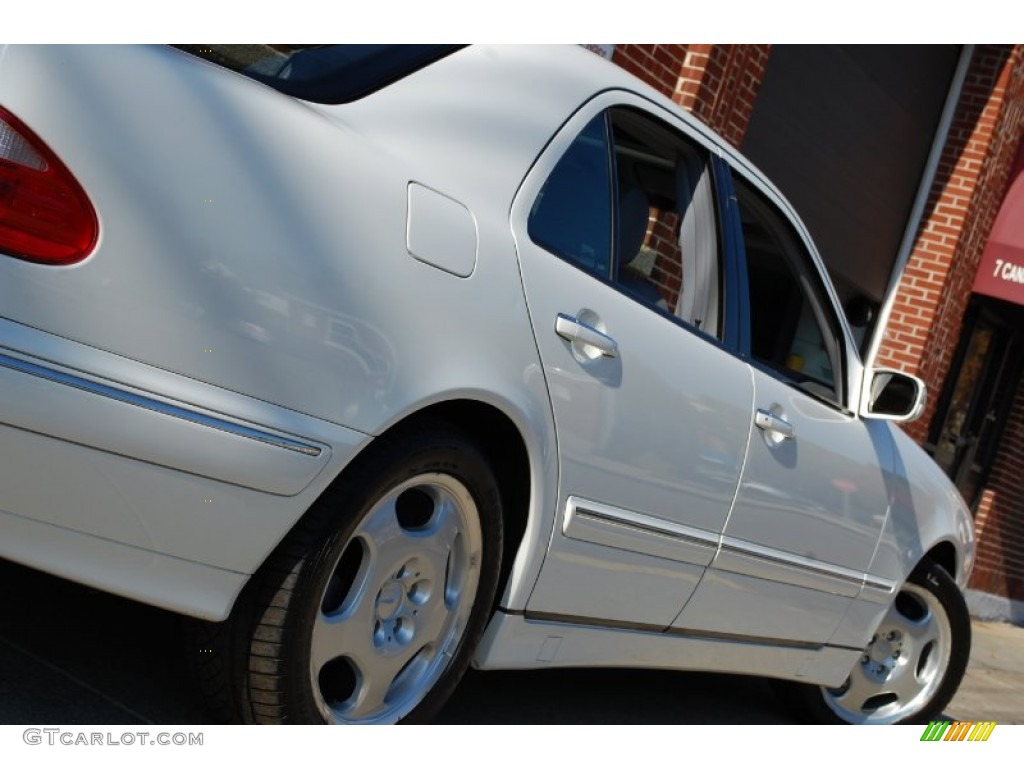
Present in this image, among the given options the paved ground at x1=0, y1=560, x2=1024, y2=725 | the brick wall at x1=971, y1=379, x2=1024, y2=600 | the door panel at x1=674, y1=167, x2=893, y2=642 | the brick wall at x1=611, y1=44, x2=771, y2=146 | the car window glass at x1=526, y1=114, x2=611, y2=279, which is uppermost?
the brick wall at x1=611, y1=44, x2=771, y2=146

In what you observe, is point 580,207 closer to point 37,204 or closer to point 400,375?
point 400,375

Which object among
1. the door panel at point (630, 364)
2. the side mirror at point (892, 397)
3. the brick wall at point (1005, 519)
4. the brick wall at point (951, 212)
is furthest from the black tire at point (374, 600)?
the brick wall at point (1005, 519)

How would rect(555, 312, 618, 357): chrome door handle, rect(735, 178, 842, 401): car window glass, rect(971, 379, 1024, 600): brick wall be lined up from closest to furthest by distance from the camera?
rect(555, 312, 618, 357): chrome door handle
rect(735, 178, 842, 401): car window glass
rect(971, 379, 1024, 600): brick wall

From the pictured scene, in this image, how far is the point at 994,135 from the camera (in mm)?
11555

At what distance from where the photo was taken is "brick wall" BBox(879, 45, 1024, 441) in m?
11.5

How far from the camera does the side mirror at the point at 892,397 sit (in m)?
4.72

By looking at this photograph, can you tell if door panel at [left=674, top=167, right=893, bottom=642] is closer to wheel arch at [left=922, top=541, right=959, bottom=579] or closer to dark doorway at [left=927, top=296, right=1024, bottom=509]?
wheel arch at [left=922, top=541, right=959, bottom=579]

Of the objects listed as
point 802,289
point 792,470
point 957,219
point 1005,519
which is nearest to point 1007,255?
point 957,219

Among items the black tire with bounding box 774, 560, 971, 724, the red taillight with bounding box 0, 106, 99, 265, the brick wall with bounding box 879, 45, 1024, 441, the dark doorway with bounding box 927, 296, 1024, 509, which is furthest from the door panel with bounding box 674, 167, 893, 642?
the dark doorway with bounding box 927, 296, 1024, 509

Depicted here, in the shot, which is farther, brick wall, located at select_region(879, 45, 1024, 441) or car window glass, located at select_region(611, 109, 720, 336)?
brick wall, located at select_region(879, 45, 1024, 441)

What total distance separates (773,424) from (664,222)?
2.05 ft

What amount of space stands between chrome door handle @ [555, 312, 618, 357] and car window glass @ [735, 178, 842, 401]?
90 cm
